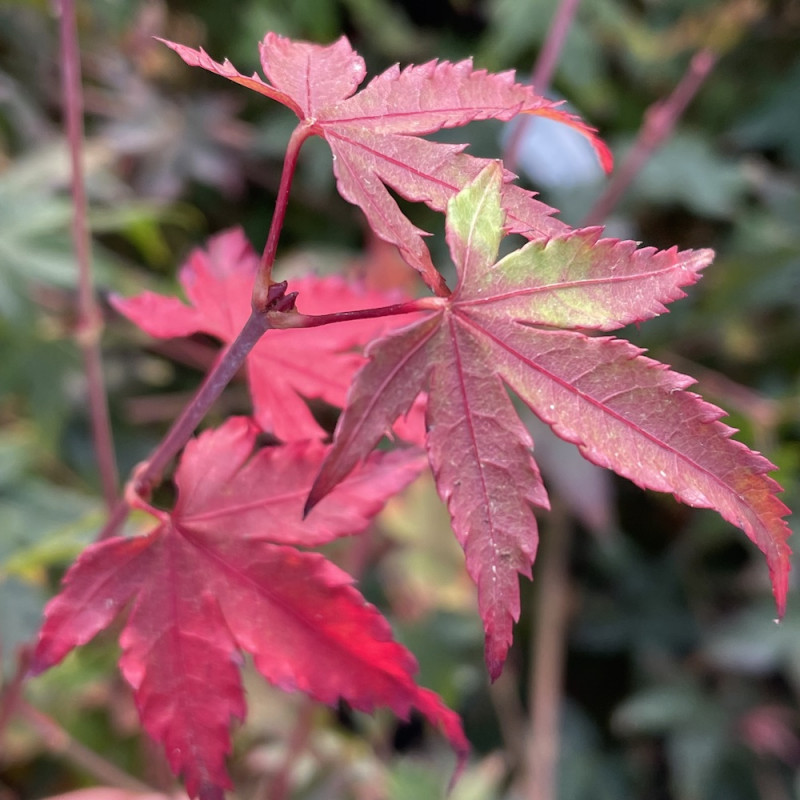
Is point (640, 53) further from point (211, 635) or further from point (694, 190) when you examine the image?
point (211, 635)

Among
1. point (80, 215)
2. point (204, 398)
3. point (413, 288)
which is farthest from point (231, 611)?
point (413, 288)

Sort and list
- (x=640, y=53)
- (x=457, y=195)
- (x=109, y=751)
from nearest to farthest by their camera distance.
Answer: (x=457, y=195), (x=109, y=751), (x=640, y=53)

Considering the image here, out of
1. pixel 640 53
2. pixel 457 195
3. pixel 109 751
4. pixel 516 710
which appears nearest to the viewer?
pixel 457 195

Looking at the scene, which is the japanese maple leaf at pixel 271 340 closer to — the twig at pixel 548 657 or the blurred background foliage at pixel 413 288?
the blurred background foliage at pixel 413 288

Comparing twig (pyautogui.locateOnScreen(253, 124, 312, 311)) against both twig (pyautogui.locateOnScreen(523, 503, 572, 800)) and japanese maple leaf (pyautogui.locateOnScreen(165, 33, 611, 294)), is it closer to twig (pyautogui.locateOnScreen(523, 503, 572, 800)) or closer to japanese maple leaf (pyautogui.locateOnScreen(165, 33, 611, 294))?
japanese maple leaf (pyautogui.locateOnScreen(165, 33, 611, 294))

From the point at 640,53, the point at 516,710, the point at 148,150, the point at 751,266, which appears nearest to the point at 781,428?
the point at 751,266

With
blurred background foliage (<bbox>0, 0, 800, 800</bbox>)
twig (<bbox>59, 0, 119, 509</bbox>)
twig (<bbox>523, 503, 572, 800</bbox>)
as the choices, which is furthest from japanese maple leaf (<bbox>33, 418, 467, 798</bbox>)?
twig (<bbox>523, 503, 572, 800</bbox>)

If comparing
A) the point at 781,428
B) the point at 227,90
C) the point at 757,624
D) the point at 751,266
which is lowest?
the point at 757,624

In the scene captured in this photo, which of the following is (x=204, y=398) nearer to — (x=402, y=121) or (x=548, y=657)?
(x=402, y=121)
